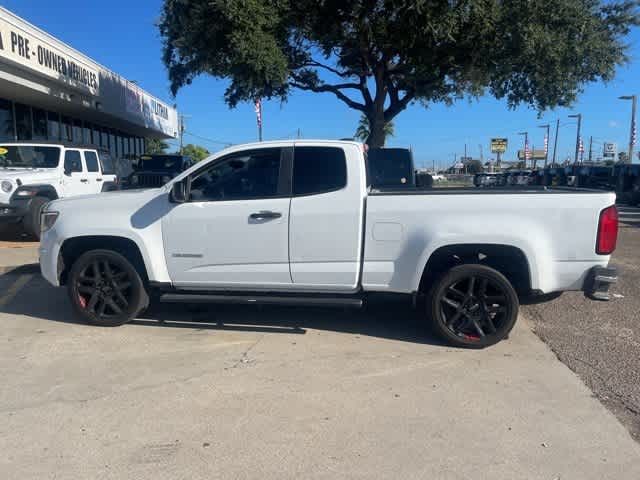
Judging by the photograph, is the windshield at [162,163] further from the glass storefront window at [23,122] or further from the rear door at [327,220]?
the rear door at [327,220]

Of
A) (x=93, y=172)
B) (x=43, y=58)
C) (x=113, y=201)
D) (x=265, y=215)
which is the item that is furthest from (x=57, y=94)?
(x=265, y=215)

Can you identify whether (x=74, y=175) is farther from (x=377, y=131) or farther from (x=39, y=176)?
(x=377, y=131)

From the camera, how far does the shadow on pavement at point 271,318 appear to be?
5.68 meters

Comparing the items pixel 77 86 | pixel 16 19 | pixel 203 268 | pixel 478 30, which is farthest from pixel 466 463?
pixel 77 86

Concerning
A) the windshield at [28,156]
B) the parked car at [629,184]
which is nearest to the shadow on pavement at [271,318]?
the windshield at [28,156]

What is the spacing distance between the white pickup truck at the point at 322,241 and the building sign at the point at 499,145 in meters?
53.0

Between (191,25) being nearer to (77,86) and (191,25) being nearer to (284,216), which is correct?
(77,86)

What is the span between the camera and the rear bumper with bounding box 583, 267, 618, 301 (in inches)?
189

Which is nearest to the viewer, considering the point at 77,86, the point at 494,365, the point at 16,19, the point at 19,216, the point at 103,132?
the point at 494,365

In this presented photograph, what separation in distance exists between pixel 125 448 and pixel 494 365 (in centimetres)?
306

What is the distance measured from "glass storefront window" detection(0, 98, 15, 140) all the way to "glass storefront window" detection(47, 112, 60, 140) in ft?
9.51

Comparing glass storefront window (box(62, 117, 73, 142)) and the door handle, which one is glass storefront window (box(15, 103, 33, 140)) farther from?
the door handle

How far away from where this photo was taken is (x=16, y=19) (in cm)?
1517

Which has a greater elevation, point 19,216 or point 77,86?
point 77,86
